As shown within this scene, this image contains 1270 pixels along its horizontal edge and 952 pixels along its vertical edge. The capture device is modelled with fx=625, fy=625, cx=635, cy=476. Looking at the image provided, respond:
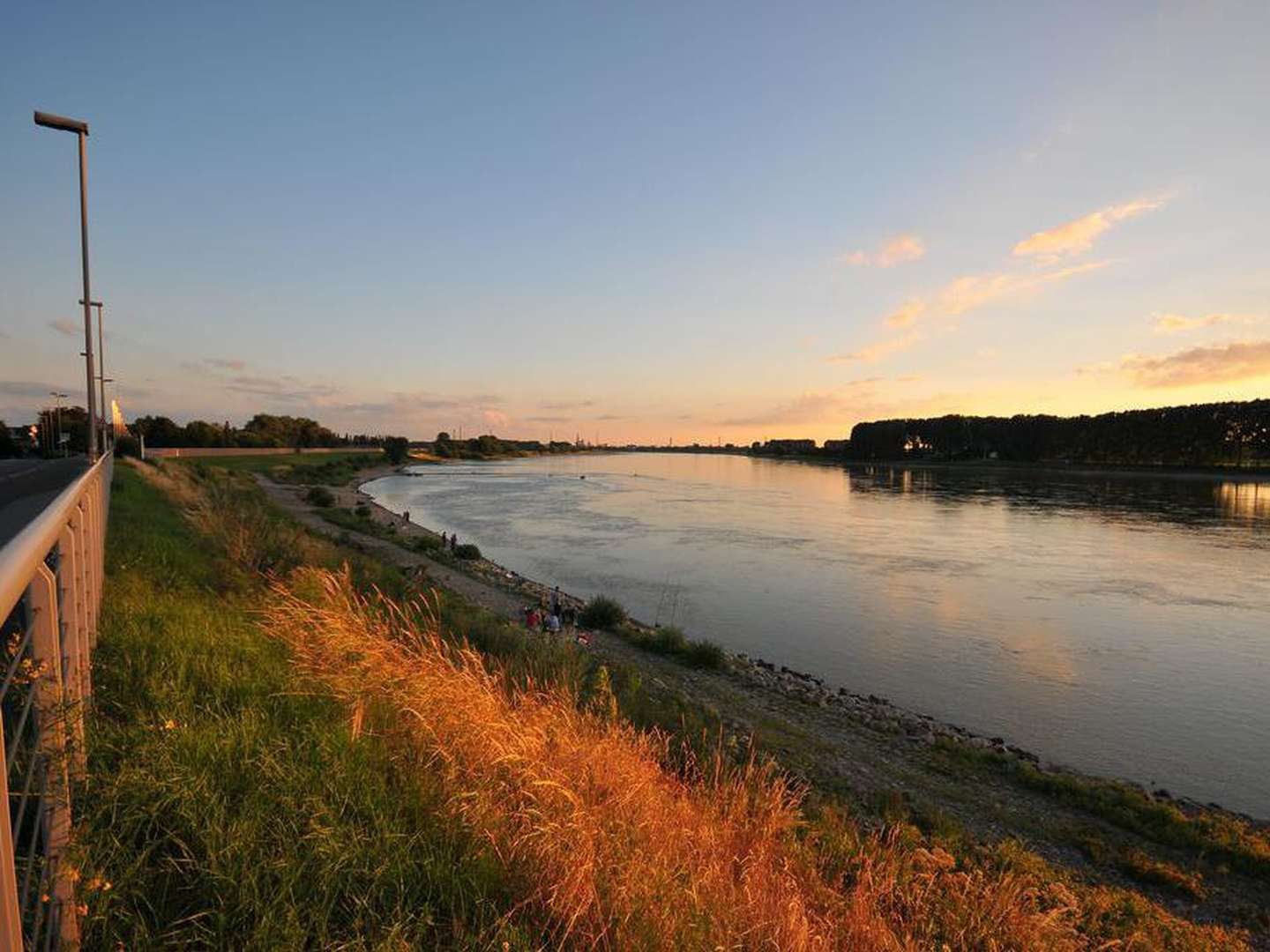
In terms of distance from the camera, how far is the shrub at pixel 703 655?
16.8 m

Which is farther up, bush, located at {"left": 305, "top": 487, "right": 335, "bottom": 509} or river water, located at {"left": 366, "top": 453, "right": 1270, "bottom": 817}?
bush, located at {"left": 305, "top": 487, "right": 335, "bottom": 509}

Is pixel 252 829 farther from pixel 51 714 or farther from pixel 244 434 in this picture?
pixel 244 434

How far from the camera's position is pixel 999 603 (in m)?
25.1

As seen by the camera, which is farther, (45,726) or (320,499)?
(320,499)

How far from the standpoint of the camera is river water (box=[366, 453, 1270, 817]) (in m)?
14.6

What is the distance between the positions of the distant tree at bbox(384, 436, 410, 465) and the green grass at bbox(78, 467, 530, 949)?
160 m

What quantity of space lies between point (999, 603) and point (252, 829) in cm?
2759

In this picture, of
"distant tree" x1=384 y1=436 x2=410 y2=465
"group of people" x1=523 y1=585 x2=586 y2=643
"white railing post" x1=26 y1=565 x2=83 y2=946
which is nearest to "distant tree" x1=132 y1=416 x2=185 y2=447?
"distant tree" x1=384 y1=436 x2=410 y2=465

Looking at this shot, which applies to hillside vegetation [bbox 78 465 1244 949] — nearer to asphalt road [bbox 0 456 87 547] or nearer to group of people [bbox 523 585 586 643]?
asphalt road [bbox 0 456 87 547]

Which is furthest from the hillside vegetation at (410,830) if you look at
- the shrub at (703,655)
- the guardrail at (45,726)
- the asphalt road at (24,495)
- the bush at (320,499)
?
the bush at (320,499)

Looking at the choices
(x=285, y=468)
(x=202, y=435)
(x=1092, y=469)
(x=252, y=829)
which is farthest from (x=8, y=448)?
(x=1092, y=469)

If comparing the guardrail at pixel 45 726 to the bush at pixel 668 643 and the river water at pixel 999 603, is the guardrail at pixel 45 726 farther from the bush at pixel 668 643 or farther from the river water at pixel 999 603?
the river water at pixel 999 603

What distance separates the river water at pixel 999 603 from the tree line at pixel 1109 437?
190 ft

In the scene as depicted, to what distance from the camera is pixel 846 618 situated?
74.5ft
